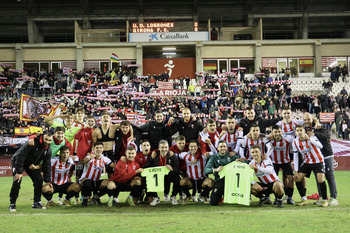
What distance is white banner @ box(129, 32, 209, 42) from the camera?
36188mm

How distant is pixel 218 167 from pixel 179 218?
6.20 ft

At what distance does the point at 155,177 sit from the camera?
8.25m

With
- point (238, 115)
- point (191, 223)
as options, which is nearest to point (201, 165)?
point (191, 223)

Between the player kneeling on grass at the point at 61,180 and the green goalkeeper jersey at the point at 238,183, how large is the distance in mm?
3420

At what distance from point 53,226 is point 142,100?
19915 mm

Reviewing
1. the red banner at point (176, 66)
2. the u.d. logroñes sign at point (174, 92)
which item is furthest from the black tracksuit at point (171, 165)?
the red banner at point (176, 66)

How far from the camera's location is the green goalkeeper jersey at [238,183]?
7785 millimetres

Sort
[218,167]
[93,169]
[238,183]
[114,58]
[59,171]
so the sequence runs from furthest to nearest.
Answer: [114,58] → [59,171] → [93,169] → [218,167] → [238,183]

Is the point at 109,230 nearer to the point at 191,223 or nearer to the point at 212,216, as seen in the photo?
the point at 191,223

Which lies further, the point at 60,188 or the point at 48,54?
the point at 48,54

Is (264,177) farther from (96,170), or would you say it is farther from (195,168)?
(96,170)

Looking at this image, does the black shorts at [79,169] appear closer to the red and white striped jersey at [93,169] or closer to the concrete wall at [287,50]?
the red and white striped jersey at [93,169]

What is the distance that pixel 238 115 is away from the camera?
78.6 feet

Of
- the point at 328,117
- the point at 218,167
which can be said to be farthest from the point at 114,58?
the point at 218,167
